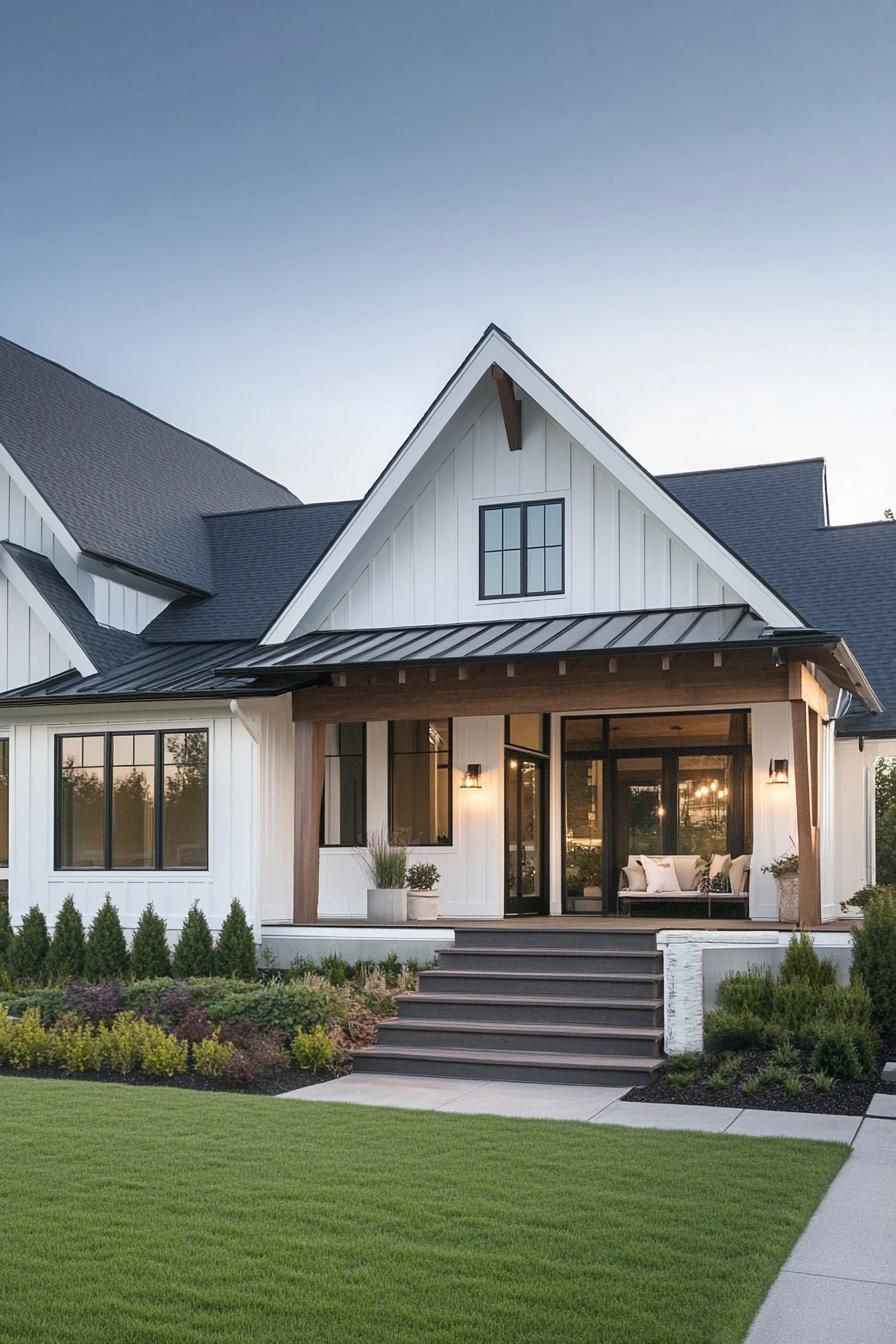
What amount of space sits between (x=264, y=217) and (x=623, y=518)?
8.24 meters

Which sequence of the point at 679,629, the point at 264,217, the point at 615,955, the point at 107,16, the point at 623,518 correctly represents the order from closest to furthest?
the point at 615,955, the point at 679,629, the point at 623,518, the point at 107,16, the point at 264,217

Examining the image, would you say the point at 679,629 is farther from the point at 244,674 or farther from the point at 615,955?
the point at 244,674

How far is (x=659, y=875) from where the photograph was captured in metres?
17.2

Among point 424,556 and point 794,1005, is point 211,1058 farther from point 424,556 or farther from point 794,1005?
point 424,556

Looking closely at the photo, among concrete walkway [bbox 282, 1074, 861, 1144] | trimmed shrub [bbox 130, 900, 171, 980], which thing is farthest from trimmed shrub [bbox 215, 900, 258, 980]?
concrete walkway [bbox 282, 1074, 861, 1144]

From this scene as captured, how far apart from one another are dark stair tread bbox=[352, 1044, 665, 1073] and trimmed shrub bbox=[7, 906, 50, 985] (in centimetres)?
568

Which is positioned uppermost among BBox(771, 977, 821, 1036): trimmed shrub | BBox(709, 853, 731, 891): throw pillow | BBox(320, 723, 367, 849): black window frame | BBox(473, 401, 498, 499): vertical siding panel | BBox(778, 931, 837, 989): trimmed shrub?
BBox(473, 401, 498, 499): vertical siding panel

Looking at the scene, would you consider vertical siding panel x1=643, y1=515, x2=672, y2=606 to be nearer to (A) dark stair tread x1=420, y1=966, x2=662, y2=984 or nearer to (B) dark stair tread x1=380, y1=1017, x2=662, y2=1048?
(A) dark stair tread x1=420, y1=966, x2=662, y2=984

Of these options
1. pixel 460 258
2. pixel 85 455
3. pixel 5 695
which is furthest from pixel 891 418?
pixel 5 695

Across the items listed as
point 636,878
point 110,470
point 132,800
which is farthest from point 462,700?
point 110,470

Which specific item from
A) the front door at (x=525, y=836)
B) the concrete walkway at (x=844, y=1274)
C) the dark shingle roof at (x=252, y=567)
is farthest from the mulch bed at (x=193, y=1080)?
the dark shingle roof at (x=252, y=567)

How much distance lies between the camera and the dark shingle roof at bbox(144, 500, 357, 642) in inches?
778

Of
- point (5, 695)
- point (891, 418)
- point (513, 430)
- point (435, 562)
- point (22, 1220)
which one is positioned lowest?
point (22, 1220)

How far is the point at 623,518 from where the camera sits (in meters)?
15.8
